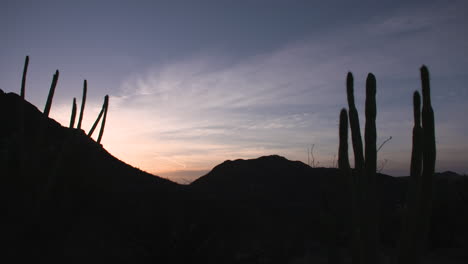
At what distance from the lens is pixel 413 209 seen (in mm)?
4410

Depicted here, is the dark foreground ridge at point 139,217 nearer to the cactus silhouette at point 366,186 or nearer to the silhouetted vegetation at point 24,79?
the silhouetted vegetation at point 24,79

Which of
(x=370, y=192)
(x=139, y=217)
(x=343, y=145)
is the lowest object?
(x=139, y=217)

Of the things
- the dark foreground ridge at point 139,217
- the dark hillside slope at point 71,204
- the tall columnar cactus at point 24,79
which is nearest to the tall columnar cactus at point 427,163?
the dark foreground ridge at point 139,217

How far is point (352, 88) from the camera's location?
17.4 feet

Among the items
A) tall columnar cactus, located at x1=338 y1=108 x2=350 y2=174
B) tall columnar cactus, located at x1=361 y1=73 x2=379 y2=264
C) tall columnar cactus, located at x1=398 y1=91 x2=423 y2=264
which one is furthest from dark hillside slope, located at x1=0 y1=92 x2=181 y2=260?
tall columnar cactus, located at x1=398 y1=91 x2=423 y2=264

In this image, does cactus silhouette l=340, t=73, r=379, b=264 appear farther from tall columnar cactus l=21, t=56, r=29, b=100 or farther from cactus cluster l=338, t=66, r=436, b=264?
tall columnar cactus l=21, t=56, r=29, b=100

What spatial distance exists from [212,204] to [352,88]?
871cm

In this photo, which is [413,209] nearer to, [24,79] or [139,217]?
[139,217]

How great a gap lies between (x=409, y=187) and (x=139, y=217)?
759cm

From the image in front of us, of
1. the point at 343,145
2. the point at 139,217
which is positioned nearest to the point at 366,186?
the point at 343,145

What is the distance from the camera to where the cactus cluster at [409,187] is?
4309mm

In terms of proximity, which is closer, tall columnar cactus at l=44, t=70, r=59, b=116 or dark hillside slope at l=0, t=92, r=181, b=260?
dark hillside slope at l=0, t=92, r=181, b=260

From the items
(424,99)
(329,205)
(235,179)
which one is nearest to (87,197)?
(329,205)

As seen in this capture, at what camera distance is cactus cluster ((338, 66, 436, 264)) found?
14.1 feet
